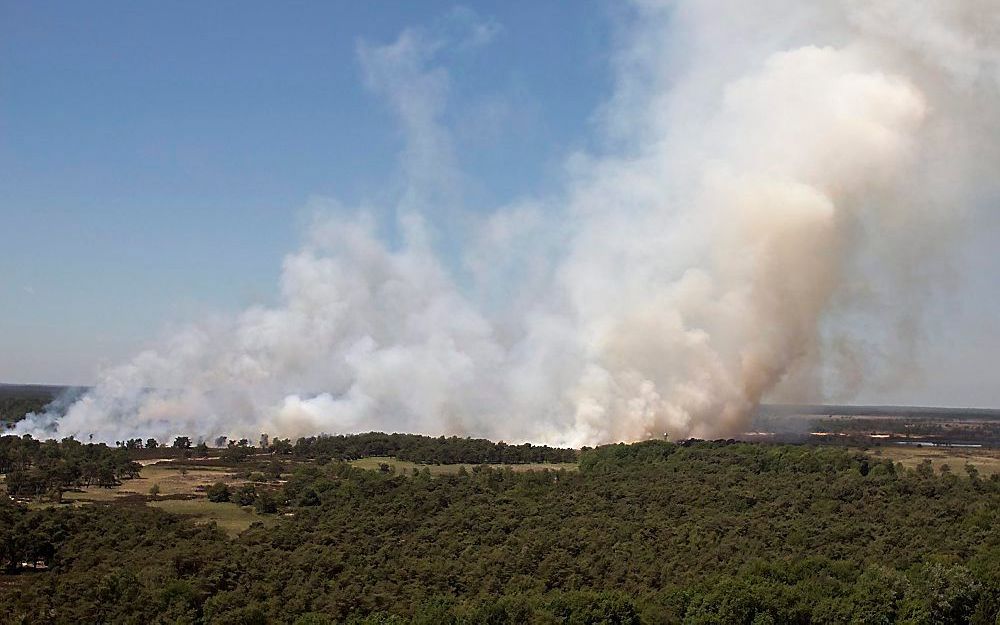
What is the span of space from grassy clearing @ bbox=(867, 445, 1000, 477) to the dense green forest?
120 feet

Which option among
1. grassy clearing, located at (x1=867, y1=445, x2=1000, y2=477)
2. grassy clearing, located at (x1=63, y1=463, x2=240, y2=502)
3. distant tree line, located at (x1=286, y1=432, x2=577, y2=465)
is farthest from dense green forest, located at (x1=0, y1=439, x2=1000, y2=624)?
grassy clearing, located at (x1=867, y1=445, x2=1000, y2=477)

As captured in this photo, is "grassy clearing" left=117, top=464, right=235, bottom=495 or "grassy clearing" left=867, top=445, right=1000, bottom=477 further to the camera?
"grassy clearing" left=867, top=445, right=1000, bottom=477

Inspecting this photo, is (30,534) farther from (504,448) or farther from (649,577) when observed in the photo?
(504,448)

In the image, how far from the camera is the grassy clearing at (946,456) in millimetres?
100844

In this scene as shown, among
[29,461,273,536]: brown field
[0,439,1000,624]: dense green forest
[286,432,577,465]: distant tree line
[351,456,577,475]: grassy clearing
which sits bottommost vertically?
[0,439,1000,624]: dense green forest

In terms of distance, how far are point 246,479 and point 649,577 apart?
46290 millimetres

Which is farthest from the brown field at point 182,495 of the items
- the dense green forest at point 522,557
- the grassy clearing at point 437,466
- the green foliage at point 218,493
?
the grassy clearing at point 437,466

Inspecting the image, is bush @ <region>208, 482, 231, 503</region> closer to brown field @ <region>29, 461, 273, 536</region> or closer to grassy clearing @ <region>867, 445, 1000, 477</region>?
brown field @ <region>29, 461, 273, 536</region>

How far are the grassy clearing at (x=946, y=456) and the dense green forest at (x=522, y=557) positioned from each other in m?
36.5

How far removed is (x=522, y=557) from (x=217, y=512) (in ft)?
86.9

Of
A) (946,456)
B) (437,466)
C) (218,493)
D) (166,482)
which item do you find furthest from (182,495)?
(946,456)

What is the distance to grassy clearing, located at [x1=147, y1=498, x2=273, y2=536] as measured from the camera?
2211 inches

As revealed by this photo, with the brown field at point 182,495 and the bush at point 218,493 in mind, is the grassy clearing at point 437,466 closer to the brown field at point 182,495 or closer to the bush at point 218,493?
the brown field at point 182,495

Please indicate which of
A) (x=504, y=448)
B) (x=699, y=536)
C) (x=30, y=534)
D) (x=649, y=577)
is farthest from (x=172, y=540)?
(x=504, y=448)
